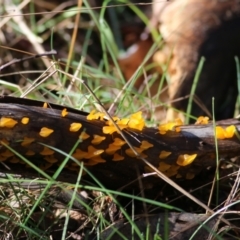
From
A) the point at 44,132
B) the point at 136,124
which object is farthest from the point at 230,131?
the point at 44,132

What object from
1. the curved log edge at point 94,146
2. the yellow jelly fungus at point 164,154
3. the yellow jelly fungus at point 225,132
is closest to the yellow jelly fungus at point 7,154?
the curved log edge at point 94,146

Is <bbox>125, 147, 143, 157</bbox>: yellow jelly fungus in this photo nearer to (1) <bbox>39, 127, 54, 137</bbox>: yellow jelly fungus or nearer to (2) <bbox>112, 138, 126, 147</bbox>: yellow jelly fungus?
(2) <bbox>112, 138, 126, 147</bbox>: yellow jelly fungus

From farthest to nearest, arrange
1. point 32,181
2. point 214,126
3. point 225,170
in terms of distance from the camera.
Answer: point 225,170 → point 214,126 → point 32,181

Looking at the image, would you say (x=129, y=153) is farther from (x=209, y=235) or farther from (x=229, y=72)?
(x=229, y=72)

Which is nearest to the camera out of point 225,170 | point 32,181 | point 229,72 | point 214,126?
point 32,181

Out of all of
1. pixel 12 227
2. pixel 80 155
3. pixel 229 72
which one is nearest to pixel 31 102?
pixel 80 155

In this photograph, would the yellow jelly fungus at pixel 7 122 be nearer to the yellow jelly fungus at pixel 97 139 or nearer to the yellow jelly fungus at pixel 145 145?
the yellow jelly fungus at pixel 97 139
